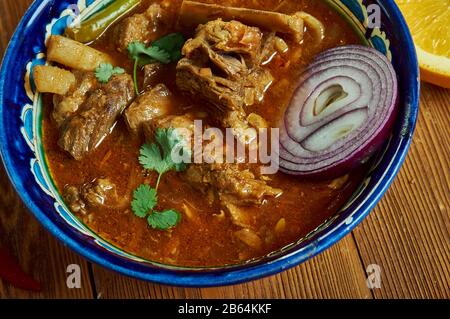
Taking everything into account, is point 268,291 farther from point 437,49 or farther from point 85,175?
point 437,49

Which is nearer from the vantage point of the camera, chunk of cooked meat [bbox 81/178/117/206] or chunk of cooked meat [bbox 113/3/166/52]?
chunk of cooked meat [bbox 81/178/117/206]

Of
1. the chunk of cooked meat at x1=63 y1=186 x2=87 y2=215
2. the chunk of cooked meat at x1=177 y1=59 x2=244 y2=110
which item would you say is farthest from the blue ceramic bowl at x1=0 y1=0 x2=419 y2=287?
the chunk of cooked meat at x1=177 y1=59 x2=244 y2=110

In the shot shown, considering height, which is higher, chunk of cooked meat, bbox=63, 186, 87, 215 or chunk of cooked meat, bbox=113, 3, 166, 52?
chunk of cooked meat, bbox=113, 3, 166, 52

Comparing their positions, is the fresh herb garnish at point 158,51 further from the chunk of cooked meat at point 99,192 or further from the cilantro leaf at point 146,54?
the chunk of cooked meat at point 99,192

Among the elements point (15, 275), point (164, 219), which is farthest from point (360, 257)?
point (15, 275)

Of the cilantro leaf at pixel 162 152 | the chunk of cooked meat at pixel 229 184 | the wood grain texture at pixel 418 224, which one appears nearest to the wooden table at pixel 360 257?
the wood grain texture at pixel 418 224

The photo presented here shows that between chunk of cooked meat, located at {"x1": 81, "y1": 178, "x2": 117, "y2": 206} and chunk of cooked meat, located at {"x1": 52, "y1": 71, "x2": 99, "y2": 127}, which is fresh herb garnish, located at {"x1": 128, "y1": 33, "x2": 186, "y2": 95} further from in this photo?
chunk of cooked meat, located at {"x1": 81, "y1": 178, "x2": 117, "y2": 206}
